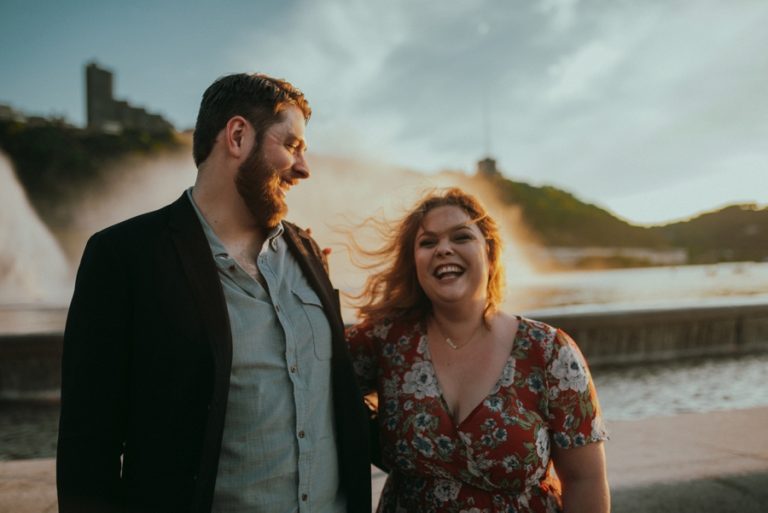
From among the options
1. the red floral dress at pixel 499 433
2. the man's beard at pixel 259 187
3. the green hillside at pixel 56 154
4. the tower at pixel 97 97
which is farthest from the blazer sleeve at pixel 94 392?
the tower at pixel 97 97

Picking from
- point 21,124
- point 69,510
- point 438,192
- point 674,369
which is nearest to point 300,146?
point 438,192

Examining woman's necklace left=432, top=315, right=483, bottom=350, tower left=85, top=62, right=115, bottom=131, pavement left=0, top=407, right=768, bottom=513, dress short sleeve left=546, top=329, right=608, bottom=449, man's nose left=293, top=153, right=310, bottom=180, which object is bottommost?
pavement left=0, top=407, right=768, bottom=513

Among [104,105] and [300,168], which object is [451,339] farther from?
[104,105]

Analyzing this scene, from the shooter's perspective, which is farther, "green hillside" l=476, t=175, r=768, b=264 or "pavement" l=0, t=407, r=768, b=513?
"green hillside" l=476, t=175, r=768, b=264

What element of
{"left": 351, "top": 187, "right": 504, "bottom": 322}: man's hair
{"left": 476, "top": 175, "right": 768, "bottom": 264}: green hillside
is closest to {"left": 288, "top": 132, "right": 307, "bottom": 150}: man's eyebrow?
{"left": 351, "top": 187, "right": 504, "bottom": 322}: man's hair

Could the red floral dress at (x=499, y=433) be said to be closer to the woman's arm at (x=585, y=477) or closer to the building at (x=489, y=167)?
the woman's arm at (x=585, y=477)

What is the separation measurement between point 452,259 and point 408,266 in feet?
1.36

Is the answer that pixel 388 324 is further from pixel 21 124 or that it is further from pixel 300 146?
→ pixel 21 124

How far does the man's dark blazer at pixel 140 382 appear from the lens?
1.64m

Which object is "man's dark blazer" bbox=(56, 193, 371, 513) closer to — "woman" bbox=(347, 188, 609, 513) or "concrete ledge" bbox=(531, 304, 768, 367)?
"woman" bbox=(347, 188, 609, 513)

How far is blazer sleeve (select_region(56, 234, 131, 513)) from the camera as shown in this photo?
64.1 inches

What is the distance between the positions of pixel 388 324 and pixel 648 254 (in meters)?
121

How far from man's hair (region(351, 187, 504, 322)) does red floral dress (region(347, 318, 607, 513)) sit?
0.43m

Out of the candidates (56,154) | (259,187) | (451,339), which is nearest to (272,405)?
(259,187)
